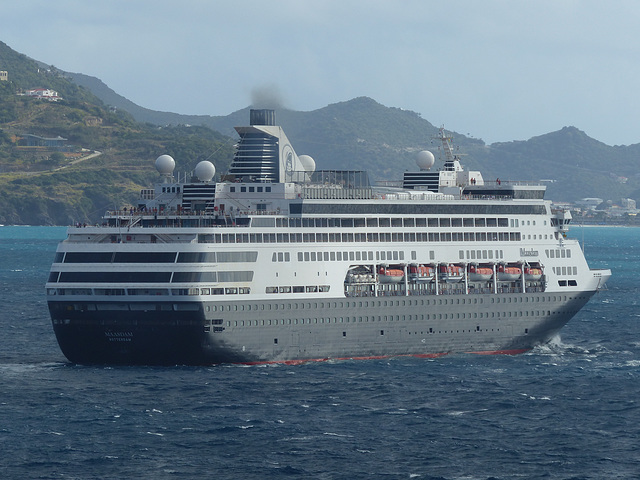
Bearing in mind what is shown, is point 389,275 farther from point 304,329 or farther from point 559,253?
point 559,253

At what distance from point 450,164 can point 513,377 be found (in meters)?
21.3

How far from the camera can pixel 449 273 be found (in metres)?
73.9

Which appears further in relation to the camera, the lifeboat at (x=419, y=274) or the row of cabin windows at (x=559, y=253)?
the row of cabin windows at (x=559, y=253)

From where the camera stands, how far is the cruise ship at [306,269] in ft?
212

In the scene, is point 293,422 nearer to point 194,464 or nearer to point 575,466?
point 194,464

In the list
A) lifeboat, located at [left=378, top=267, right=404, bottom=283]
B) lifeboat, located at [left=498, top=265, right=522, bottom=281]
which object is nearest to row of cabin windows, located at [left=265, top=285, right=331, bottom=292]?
lifeboat, located at [left=378, top=267, right=404, bottom=283]

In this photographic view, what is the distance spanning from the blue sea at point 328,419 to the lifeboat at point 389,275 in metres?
5.14

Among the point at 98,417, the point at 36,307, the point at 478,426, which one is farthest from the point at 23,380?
the point at 36,307

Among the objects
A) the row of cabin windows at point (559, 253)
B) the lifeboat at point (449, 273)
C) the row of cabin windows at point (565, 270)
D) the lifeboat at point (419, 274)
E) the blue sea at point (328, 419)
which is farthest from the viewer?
the row of cabin windows at point (559, 253)

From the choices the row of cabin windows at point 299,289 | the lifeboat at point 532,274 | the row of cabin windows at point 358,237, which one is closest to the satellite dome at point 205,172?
the row of cabin windows at point 358,237

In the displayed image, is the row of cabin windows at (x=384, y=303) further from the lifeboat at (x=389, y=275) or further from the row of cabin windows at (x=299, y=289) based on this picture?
the lifeboat at (x=389, y=275)

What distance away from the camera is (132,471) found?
46.5m

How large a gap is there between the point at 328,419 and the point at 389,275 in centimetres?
1782

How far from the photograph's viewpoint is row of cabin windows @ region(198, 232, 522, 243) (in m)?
66.8
